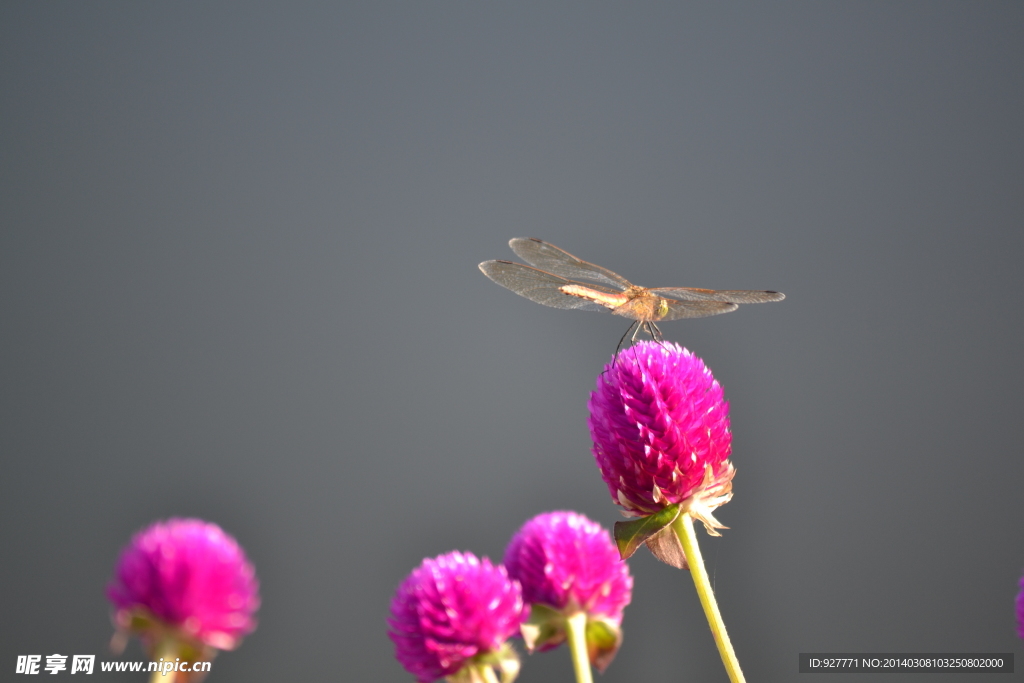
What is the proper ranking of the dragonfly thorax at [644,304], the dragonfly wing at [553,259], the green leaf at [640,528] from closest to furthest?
the green leaf at [640,528] < the dragonfly thorax at [644,304] < the dragonfly wing at [553,259]

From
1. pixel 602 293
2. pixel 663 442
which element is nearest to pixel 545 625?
pixel 663 442

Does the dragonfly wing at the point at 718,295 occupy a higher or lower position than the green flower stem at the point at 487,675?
higher

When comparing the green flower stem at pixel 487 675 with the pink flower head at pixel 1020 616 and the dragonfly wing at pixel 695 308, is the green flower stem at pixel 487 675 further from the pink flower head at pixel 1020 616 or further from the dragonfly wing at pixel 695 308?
the dragonfly wing at pixel 695 308

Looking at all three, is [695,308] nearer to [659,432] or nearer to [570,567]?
[659,432]

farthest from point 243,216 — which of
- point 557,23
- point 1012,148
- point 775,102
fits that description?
point 1012,148

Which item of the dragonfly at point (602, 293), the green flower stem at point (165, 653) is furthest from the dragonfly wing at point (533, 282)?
the green flower stem at point (165, 653)

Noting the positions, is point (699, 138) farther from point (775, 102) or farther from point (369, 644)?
point (369, 644)
